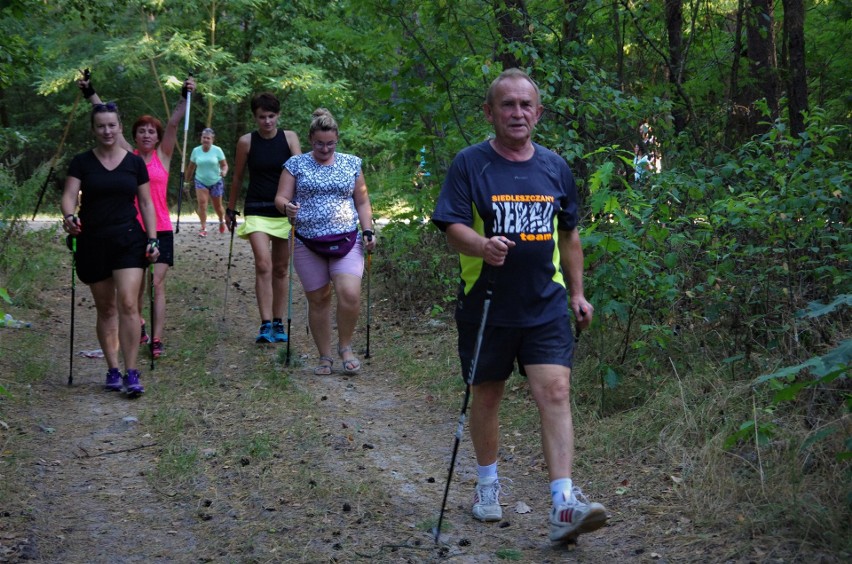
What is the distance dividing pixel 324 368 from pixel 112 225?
2.11m

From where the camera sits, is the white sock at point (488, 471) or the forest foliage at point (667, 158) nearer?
the white sock at point (488, 471)

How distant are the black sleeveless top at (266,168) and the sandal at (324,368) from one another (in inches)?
59.7

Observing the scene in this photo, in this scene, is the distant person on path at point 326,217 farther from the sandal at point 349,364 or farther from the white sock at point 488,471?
the white sock at point 488,471

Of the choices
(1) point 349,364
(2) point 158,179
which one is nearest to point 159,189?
(2) point 158,179

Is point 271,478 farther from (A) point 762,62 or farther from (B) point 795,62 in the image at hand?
(A) point 762,62

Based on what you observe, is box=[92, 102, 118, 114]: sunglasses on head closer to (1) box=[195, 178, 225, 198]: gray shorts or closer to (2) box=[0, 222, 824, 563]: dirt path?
(2) box=[0, 222, 824, 563]: dirt path

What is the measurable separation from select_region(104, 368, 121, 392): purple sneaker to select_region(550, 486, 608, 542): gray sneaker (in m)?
4.51

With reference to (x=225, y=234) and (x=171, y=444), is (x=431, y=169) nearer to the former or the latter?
(x=171, y=444)

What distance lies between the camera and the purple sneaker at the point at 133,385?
7.54 meters

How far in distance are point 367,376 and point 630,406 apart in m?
2.84

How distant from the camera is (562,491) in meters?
4.41

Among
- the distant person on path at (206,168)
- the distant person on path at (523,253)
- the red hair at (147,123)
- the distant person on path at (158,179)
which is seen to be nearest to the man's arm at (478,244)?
the distant person on path at (523,253)

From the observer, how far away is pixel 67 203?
7.49 m

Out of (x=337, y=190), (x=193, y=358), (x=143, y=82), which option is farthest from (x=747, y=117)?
(x=143, y=82)
